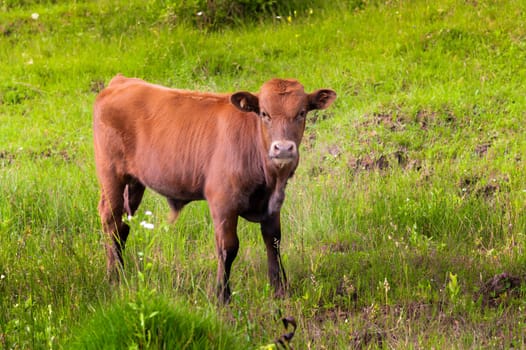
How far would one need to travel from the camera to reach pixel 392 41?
11.5 metres

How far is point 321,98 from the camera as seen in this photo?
6.43 meters

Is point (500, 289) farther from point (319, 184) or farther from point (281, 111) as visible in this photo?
point (319, 184)

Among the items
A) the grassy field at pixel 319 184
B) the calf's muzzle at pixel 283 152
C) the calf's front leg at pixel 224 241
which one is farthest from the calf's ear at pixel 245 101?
the grassy field at pixel 319 184

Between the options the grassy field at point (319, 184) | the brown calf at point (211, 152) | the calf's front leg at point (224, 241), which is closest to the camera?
the grassy field at point (319, 184)

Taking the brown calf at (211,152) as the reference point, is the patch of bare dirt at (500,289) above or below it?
below

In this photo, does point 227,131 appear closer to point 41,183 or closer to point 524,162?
point 41,183

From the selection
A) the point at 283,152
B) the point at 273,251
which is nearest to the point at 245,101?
the point at 283,152

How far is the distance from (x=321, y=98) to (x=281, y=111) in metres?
0.50

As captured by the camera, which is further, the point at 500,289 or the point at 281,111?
the point at 500,289

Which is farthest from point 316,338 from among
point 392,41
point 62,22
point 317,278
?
point 62,22

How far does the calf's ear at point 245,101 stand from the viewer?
6238 mm

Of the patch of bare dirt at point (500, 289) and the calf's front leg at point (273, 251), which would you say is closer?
the patch of bare dirt at point (500, 289)

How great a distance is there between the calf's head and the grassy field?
0.88 metres

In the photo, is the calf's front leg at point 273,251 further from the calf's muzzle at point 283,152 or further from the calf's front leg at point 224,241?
the calf's muzzle at point 283,152
